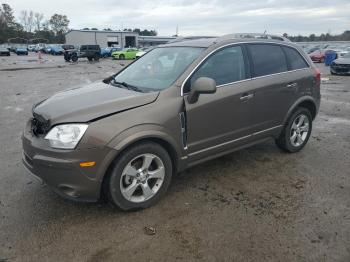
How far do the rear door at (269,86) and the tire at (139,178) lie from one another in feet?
5.24

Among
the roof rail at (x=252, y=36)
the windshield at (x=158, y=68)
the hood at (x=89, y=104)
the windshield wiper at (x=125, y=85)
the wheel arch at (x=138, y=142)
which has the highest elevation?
the roof rail at (x=252, y=36)

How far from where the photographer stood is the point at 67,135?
10.9 ft

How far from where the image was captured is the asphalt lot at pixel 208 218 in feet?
10.1

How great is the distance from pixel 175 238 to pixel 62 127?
1.53 metres

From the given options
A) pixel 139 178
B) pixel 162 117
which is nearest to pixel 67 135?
pixel 139 178

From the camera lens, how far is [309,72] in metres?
5.47

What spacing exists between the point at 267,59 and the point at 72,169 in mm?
3149

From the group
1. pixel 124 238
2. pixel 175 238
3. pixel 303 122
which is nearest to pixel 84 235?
pixel 124 238

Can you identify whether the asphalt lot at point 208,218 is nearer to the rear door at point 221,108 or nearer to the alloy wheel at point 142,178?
the alloy wheel at point 142,178

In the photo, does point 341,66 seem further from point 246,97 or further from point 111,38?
point 111,38

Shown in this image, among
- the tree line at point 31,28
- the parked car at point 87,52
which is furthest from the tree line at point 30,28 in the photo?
the parked car at point 87,52

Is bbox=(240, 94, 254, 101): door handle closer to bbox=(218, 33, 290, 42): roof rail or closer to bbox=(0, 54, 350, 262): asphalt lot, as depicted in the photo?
bbox=(218, 33, 290, 42): roof rail

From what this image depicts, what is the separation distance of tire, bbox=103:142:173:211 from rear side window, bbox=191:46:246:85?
99 cm

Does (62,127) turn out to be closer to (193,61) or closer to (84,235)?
(84,235)
